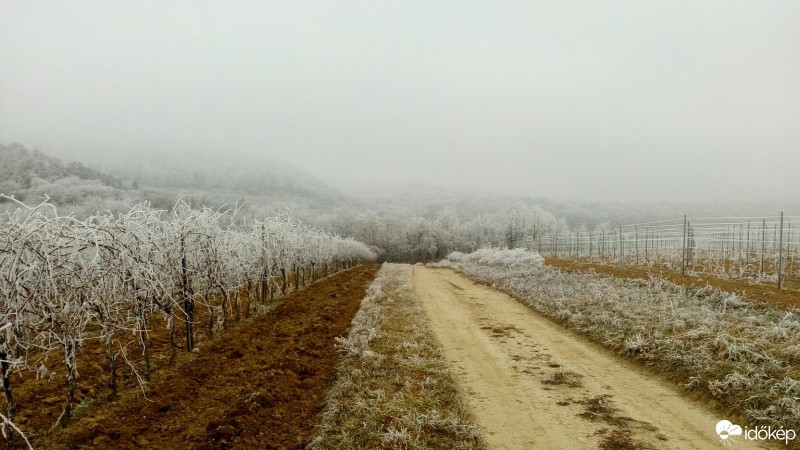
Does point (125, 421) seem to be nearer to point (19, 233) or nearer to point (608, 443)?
point (19, 233)

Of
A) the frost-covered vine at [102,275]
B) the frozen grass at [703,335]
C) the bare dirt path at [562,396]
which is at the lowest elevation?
the bare dirt path at [562,396]

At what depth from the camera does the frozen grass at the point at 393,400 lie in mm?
5465

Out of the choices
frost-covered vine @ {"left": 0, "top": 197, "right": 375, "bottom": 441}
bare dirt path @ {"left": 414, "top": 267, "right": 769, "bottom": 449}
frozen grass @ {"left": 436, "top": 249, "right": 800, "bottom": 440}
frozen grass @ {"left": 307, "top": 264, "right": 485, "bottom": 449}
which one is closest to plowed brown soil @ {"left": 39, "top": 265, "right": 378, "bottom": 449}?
frozen grass @ {"left": 307, "top": 264, "right": 485, "bottom": 449}

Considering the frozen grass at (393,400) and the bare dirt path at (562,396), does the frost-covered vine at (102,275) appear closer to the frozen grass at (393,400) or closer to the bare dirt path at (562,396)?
the frozen grass at (393,400)

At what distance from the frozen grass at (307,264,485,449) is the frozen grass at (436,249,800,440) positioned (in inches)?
155

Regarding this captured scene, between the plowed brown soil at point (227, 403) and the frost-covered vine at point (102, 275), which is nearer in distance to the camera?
the frost-covered vine at point (102, 275)

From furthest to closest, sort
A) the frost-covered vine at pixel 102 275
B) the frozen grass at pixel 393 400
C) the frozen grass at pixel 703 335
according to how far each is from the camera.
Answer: the frozen grass at pixel 703 335 → the frozen grass at pixel 393 400 → the frost-covered vine at pixel 102 275

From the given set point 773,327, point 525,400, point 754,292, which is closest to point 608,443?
point 525,400

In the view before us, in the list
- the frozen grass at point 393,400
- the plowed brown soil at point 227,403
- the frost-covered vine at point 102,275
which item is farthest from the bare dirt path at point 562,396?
the frost-covered vine at point 102,275

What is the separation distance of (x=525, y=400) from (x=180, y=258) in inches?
315

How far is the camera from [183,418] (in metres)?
6.16

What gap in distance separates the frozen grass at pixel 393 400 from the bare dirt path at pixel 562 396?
37cm

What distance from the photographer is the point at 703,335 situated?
8.59m

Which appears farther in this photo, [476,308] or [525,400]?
[476,308]
